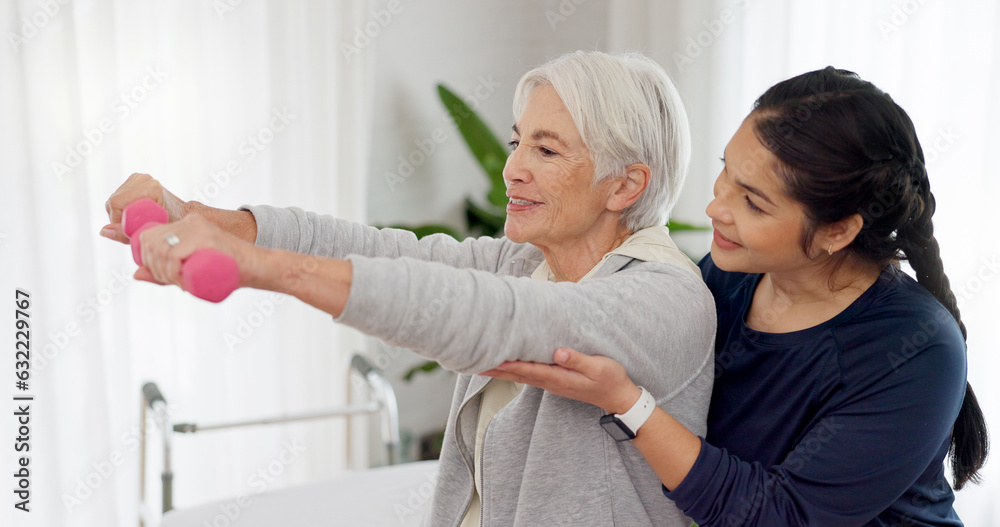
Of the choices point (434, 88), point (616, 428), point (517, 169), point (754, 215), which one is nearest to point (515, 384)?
point (616, 428)

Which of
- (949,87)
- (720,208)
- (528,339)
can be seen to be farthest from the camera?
(949,87)

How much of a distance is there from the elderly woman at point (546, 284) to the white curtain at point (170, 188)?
41.2 inches

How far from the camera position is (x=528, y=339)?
91 centimetres

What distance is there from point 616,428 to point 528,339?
23cm

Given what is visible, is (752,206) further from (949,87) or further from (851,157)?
(949,87)

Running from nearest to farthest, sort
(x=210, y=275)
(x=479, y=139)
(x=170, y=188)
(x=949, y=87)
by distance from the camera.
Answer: (x=210, y=275)
(x=949, y=87)
(x=170, y=188)
(x=479, y=139)

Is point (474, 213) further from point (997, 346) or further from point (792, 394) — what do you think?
point (792, 394)

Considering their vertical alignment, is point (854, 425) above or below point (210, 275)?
below

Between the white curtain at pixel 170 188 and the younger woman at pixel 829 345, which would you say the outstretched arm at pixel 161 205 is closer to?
the younger woman at pixel 829 345

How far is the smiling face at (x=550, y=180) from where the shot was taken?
4.00 ft

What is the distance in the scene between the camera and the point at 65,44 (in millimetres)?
2021

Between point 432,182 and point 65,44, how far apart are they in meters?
1.40

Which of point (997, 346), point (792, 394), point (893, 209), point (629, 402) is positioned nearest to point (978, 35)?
point (997, 346)

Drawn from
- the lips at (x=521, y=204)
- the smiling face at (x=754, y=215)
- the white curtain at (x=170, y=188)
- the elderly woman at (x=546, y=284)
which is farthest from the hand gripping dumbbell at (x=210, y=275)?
the white curtain at (x=170, y=188)
